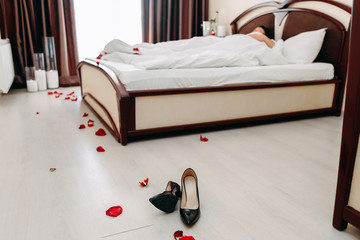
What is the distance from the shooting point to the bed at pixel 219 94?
2.12 m

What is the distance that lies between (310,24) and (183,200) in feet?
9.45

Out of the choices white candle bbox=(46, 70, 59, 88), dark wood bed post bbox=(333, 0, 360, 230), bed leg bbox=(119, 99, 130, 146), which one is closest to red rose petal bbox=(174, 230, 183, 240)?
dark wood bed post bbox=(333, 0, 360, 230)

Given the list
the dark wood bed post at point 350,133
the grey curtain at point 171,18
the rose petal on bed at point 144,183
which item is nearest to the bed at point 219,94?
the rose petal on bed at point 144,183

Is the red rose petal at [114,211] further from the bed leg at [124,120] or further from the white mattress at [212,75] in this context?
the white mattress at [212,75]

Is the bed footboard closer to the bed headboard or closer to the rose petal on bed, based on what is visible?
the rose petal on bed

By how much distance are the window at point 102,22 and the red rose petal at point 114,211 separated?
399 cm

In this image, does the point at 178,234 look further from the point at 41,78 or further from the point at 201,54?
the point at 41,78

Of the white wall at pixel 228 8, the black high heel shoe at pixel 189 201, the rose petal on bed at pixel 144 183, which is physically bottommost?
the rose petal on bed at pixel 144 183

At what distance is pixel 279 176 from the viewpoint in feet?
5.41

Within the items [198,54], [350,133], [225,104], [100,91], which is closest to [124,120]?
[100,91]

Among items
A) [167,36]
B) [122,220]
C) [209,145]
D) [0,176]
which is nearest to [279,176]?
[209,145]

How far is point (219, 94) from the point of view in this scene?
2371mm

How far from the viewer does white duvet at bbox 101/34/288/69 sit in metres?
2.40

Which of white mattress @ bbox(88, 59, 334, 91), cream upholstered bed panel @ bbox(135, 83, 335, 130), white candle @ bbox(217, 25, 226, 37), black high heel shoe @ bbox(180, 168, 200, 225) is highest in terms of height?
white candle @ bbox(217, 25, 226, 37)
